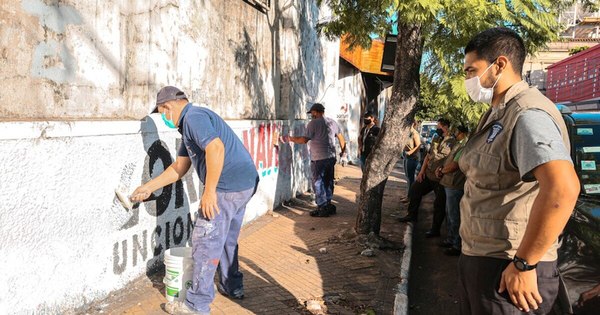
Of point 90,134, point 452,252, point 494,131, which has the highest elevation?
point 494,131

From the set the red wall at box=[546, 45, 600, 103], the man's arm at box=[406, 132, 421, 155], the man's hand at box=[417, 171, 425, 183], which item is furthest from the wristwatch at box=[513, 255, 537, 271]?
the red wall at box=[546, 45, 600, 103]

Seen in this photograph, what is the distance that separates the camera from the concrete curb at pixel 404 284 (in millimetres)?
3852

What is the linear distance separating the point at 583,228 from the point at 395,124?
2847 mm

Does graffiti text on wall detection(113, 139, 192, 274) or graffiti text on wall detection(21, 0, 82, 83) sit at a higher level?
graffiti text on wall detection(21, 0, 82, 83)

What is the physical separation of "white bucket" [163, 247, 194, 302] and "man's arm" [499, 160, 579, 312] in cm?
265

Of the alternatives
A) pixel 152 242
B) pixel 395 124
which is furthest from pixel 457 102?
pixel 152 242

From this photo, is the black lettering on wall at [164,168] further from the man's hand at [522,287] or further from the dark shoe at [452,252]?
the dark shoe at [452,252]

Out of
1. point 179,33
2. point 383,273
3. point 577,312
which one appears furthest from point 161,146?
point 577,312

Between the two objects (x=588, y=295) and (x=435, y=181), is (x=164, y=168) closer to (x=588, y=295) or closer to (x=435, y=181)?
(x=588, y=295)

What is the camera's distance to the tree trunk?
576cm

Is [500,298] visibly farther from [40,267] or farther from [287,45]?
[287,45]

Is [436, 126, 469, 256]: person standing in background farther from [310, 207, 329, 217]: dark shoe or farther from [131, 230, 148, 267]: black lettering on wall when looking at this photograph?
[131, 230, 148, 267]: black lettering on wall

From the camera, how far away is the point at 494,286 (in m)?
1.98

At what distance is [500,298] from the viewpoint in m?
1.95
